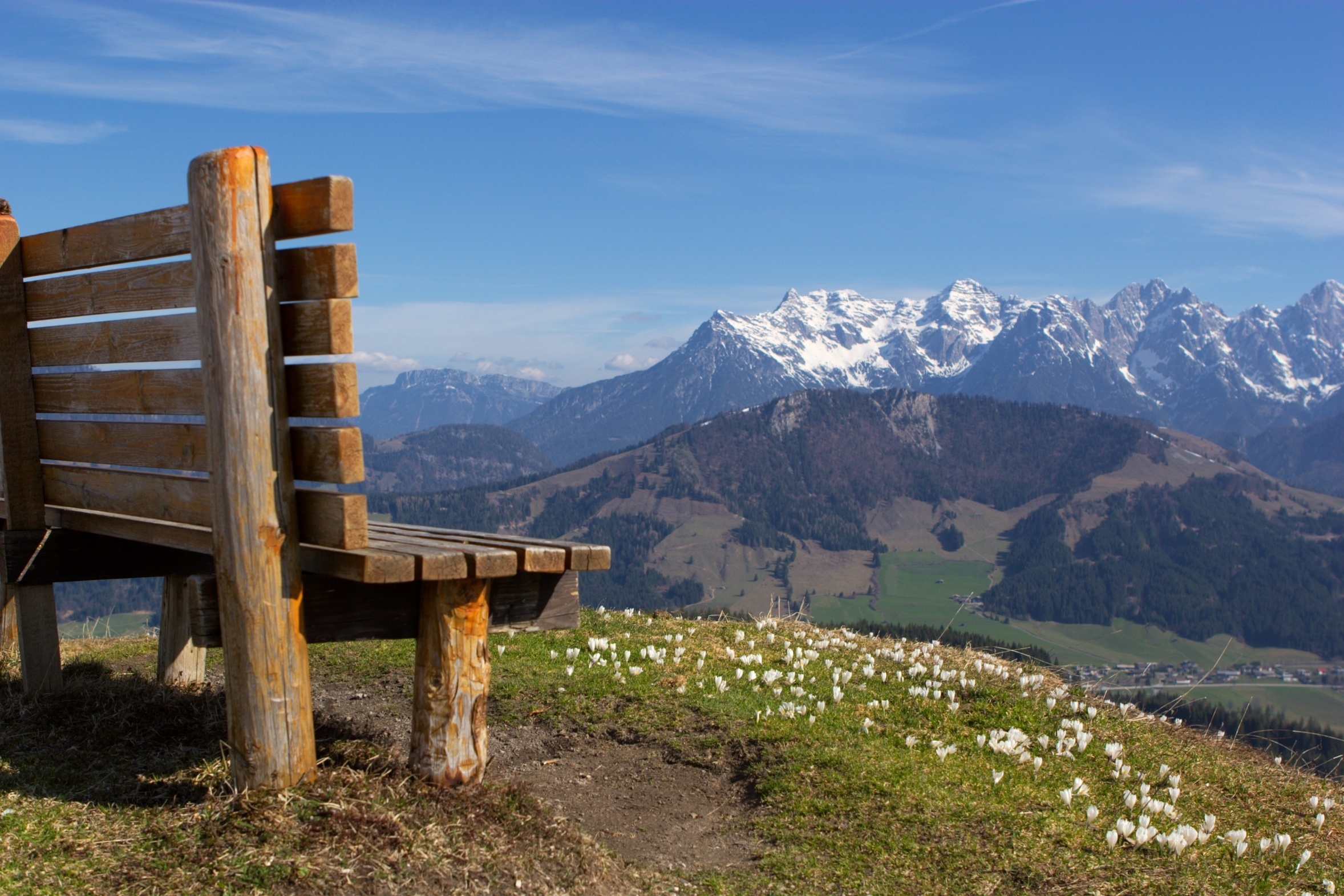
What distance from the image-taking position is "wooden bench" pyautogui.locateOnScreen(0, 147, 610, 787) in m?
5.10

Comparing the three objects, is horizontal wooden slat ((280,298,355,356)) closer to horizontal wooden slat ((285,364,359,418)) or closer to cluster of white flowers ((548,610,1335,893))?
horizontal wooden slat ((285,364,359,418))

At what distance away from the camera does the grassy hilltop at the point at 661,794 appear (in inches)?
198

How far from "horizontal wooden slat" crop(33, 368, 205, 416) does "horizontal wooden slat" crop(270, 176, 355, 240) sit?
3.40 ft

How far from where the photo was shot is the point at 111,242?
6152mm

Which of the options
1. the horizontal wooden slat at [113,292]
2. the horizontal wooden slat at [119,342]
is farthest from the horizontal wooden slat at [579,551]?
the horizontal wooden slat at [113,292]

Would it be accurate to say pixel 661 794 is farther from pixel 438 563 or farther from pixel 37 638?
pixel 37 638

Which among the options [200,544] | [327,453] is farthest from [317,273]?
[200,544]

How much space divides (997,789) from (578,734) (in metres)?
3.60

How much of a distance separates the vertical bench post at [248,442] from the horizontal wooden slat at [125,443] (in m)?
0.55

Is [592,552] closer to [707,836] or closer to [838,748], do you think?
[707,836]

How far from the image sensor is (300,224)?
5148 mm

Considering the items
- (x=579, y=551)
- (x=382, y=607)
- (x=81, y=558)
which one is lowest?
(x=382, y=607)

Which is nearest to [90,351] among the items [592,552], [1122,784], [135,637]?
[592,552]

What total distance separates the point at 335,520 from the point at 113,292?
2.56m
